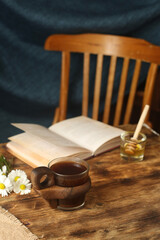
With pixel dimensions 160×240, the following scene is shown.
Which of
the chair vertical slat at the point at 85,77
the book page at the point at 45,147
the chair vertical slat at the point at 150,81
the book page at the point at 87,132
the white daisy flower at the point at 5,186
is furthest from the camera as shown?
the chair vertical slat at the point at 85,77

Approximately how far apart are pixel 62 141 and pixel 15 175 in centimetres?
27

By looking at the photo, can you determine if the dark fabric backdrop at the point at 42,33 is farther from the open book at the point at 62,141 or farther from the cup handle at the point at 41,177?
the cup handle at the point at 41,177

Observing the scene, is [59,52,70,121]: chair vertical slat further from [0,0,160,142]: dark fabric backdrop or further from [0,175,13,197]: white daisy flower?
[0,175,13,197]: white daisy flower

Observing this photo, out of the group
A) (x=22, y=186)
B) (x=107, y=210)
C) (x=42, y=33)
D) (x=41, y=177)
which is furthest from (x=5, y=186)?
(x=42, y=33)

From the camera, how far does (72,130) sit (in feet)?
4.08

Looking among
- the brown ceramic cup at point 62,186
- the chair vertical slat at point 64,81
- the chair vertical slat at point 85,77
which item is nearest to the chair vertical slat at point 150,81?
the chair vertical slat at point 85,77

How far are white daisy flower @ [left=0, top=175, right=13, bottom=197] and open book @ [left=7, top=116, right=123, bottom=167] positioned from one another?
0.43 feet

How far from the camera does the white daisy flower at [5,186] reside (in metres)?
0.87

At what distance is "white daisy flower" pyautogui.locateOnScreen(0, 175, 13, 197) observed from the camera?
870 mm

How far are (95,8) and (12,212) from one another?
1447 mm

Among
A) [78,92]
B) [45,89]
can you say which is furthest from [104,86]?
[45,89]

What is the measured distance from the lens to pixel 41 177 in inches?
30.1

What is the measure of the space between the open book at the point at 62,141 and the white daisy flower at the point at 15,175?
0.08 metres

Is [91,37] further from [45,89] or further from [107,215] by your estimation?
[107,215]
